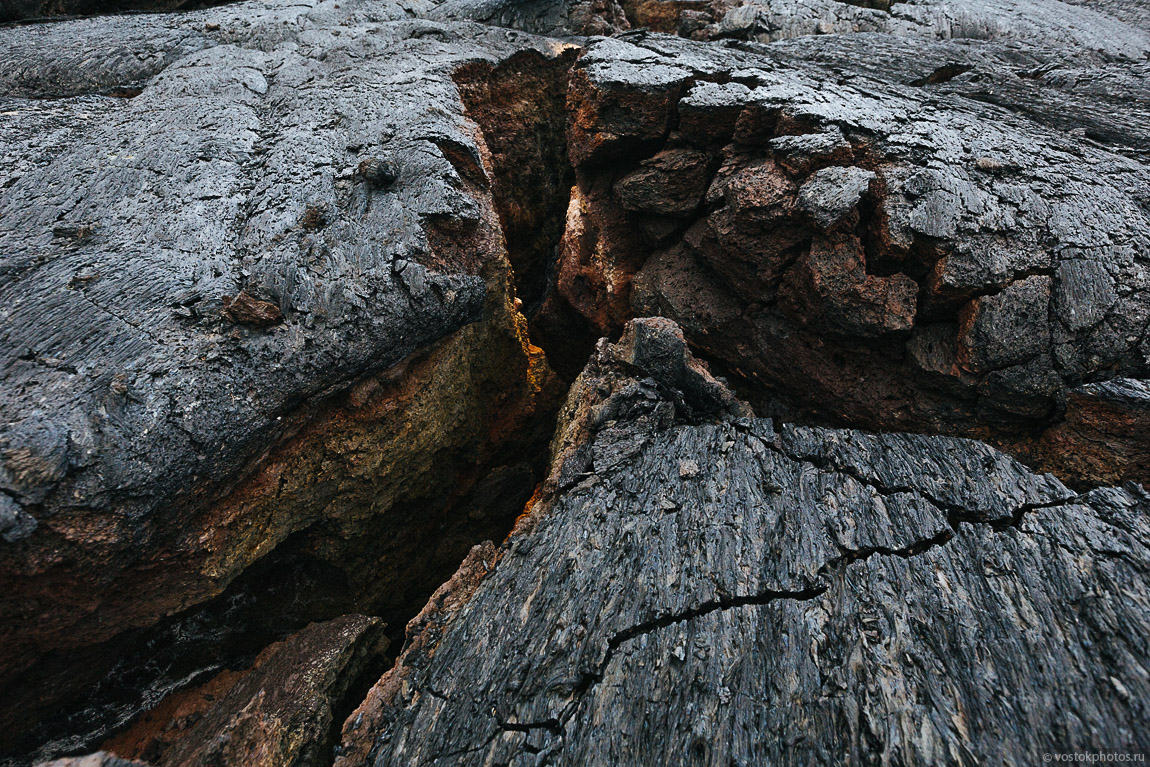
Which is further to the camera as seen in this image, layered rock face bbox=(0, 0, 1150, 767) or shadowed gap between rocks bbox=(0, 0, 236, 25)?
→ shadowed gap between rocks bbox=(0, 0, 236, 25)

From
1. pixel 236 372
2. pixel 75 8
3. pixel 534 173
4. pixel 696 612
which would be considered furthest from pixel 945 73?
pixel 75 8

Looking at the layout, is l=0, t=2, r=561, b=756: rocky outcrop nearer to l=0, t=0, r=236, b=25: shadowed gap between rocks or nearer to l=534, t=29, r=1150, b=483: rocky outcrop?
l=534, t=29, r=1150, b=483: rocky outcrop

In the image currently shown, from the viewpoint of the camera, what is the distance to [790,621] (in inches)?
76.9

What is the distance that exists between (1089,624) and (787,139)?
2.69m

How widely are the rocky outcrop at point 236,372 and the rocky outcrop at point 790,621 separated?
1.04 m

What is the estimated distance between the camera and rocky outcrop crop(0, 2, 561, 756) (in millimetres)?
2164

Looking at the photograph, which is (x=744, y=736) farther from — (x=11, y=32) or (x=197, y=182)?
(x=11, y=32)

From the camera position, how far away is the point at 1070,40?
14.5ft

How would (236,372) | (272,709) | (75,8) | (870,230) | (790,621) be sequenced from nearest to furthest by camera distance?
(790,621) < (272,709) < (236,372) < (870,230) < (75,8)

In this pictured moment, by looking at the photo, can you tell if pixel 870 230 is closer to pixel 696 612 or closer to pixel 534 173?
pixel 696 612

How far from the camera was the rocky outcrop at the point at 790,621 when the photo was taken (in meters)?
1.67

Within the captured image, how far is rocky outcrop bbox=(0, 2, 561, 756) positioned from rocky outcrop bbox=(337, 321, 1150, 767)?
3.41 ft

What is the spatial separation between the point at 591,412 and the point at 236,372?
1.74m

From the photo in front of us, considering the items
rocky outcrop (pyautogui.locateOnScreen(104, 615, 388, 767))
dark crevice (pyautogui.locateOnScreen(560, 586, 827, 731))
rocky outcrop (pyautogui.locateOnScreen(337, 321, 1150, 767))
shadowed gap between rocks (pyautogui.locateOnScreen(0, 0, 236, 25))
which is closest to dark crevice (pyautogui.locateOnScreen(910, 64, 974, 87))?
rocky outcrop (pyautogui.locateOnScreen(337, 321, 1150, 767))
